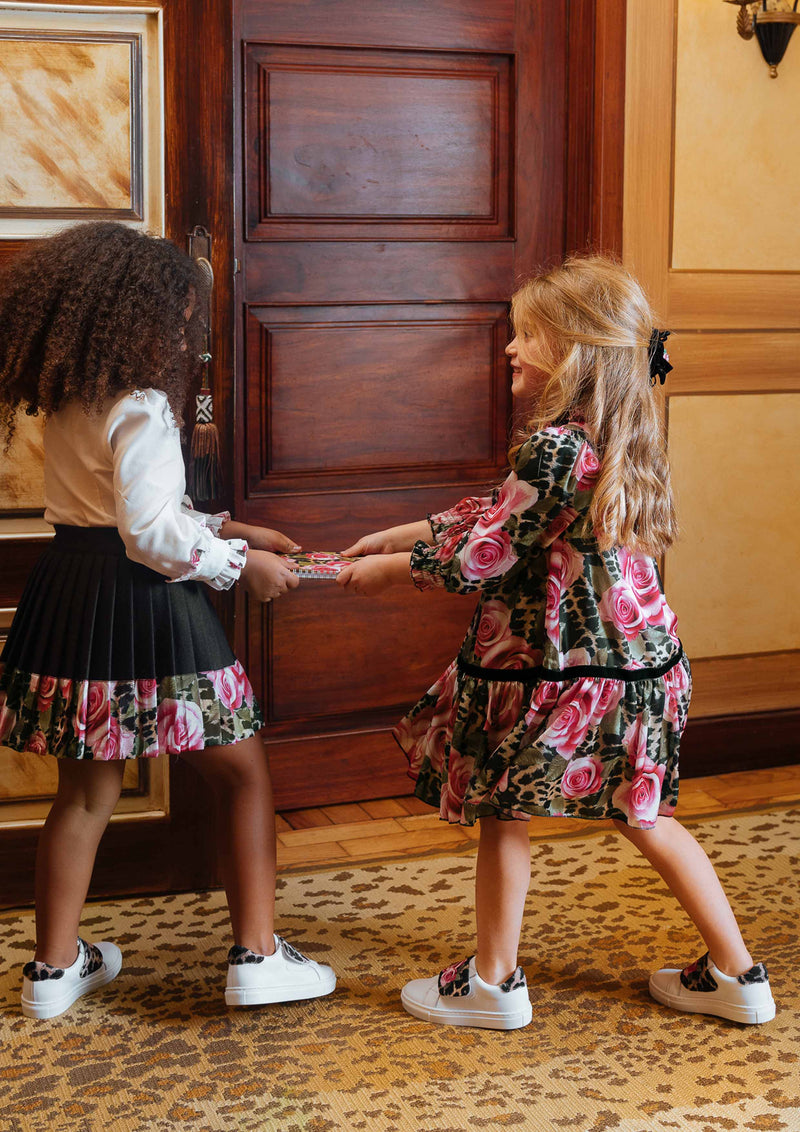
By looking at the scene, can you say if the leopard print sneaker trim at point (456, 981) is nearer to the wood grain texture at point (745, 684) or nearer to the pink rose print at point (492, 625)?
the pink rose print at point (492, 625)

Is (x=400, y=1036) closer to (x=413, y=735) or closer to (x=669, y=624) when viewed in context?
(x=413, y=735)

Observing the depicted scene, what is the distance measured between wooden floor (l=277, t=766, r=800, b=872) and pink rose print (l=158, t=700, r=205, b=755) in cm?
80

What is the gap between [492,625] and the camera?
2004 millimetres

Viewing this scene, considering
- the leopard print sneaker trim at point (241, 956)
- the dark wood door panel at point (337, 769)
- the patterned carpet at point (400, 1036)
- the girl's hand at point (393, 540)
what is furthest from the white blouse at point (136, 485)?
the dark wood door panel at point (337, 769)

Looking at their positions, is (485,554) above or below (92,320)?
below

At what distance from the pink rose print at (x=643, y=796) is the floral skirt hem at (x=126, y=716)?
1.98 feet

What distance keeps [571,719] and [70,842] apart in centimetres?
82

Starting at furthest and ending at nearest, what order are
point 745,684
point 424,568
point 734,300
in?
1. point 745,684
2. point 734,300
3. point 424,568

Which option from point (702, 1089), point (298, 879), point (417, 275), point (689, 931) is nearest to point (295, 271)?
point (417, 275)

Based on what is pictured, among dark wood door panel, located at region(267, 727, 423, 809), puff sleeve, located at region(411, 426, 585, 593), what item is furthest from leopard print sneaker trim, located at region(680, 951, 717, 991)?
dark wood door panel, located at region(267, 727, 423, 809)

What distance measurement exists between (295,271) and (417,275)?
0.29 m

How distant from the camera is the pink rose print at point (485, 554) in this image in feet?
6.29

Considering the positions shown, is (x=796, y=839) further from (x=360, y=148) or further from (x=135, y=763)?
(x=360, y=148)

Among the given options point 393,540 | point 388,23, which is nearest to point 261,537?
point 393,540
